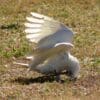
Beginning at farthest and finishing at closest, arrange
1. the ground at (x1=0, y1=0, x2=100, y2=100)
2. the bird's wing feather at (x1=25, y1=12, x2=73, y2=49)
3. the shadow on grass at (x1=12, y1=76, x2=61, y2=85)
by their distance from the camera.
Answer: the shadow on grass at (x1=12, y1=76, x2=61, y2=85) → the bird's wing feather at (x1=25, y1=12, x2=73, y2=49) → the ground at (x1=0, y1=0, x2=100, y2=100)

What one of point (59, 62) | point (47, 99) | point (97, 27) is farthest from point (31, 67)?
point (97, 27)

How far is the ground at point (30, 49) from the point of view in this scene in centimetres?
924

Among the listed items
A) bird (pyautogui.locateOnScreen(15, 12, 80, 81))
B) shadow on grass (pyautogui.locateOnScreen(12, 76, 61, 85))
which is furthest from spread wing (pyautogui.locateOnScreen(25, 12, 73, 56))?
shadow on grass (pyautogui.locateOnScreen(12, 76, 61, 85))

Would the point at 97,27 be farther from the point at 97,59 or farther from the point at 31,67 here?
the point at 31,67

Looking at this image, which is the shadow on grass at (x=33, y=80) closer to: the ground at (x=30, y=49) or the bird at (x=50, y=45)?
the ground at (x=30, y=49)

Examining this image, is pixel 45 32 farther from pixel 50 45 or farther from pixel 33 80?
pixel 33 80

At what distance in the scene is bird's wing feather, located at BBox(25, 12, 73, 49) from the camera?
9.55 m

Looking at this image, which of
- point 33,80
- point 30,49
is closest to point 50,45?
point 33,80

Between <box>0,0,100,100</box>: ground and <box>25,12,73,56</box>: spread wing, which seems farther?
<box>25,12,73,56</box>: spread wing

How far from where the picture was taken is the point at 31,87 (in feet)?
31.2

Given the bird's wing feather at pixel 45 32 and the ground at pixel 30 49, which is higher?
the bird's wing feather at pixel 45 32

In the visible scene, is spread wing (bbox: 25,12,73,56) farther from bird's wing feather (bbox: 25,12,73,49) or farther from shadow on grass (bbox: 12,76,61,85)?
shadow on grass (bbox: 12,76,61,85)

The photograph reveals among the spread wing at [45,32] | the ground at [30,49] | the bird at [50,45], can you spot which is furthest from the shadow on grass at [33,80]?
the spread wing at [45,32]

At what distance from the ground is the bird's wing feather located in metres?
0.61
